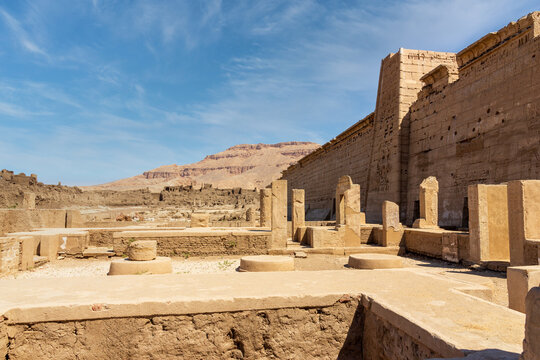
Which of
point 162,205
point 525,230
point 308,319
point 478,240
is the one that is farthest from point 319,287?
point 162,205

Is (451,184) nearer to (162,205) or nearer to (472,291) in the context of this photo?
(472,291)

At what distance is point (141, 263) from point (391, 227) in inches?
341

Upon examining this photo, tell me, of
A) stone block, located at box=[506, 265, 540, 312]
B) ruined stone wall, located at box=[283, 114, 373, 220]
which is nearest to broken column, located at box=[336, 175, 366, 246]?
stone block, located at box=[506, 265, 540, 312]

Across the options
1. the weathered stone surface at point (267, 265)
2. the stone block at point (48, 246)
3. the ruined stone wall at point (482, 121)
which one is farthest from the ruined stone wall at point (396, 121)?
the stone block at point (48, 246)

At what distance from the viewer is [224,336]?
3926mm

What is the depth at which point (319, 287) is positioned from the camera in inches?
175

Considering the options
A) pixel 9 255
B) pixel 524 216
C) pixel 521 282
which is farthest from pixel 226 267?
pixel 524 216

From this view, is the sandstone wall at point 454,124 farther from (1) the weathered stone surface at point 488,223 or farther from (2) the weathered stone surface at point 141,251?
(2) the weathered stone surface at point 141,251

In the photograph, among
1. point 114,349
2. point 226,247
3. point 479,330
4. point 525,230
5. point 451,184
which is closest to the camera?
point 479,330

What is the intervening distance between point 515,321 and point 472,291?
1474 millimetres

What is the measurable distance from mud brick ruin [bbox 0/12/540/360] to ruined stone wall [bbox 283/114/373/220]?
388mm

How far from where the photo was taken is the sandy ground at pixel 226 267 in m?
7.76

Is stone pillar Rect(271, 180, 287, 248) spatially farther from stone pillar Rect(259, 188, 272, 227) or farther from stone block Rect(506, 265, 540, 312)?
stone block Rect(506, 265, 540, 312)

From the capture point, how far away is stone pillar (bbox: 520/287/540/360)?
6.20 ft
